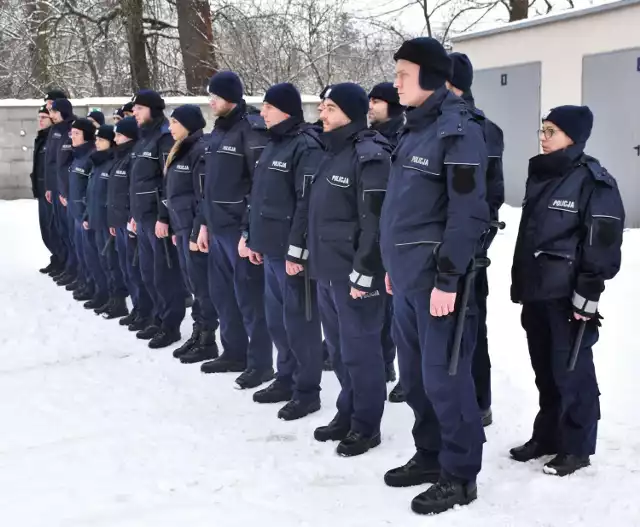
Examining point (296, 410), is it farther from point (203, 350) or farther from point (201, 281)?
point (201, 281)

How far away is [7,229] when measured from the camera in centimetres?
1226

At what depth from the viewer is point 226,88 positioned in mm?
5277

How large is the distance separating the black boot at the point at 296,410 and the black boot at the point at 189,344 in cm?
148

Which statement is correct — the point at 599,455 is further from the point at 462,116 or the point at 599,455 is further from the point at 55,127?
the point at 55,127

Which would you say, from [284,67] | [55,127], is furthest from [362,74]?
[55,127]

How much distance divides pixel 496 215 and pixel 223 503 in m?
1.93

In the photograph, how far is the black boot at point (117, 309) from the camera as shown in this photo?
23.8 ft

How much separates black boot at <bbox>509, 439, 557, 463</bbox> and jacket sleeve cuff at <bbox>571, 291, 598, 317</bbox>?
77cm

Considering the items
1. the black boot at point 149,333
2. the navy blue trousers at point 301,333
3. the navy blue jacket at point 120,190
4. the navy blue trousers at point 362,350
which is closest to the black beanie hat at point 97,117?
the navy blue jacket at point 120,190

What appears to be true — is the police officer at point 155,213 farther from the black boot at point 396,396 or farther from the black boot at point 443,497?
the black boot at point 443,497

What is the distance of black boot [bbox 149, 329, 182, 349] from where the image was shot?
619cm

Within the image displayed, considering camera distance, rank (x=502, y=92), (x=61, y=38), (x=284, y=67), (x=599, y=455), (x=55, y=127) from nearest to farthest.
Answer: (x=599, y=455) < (x=55, y=127) < (x=502, y=92) < (x=284, y=67) < (x=61, y=38)

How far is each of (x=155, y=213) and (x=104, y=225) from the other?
1092mm

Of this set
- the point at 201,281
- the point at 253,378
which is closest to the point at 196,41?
the point at 201,281
